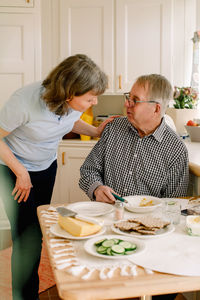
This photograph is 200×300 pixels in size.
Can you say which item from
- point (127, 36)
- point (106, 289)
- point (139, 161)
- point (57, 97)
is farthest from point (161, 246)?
point (127, 36)

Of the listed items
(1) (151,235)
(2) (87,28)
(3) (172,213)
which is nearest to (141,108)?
(3) (172,213)

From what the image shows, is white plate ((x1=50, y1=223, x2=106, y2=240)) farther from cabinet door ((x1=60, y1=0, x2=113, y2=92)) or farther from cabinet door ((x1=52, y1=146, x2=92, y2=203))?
cabinet door ((x1=60, y1=0, x2=113, y2=92))

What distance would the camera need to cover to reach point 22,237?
6.50 feet

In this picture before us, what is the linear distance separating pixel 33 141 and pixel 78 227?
0.89 m

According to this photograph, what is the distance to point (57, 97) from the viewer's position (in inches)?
68.2

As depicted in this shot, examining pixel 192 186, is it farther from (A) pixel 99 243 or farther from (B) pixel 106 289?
(B) pixel 106 289

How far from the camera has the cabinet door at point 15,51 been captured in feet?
11.1

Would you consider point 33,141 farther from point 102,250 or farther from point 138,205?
point 102,250

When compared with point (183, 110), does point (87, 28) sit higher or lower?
higher

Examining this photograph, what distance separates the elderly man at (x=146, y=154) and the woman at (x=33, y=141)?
0.67ft

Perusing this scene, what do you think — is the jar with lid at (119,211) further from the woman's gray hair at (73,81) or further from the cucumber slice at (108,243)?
the woman's gray hair at (73,81)

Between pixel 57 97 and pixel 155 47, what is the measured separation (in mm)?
2213

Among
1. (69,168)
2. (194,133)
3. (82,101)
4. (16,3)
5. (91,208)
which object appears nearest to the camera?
(91,208)

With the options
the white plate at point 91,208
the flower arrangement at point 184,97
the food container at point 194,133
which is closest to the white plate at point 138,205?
the white plate at point 91,208
